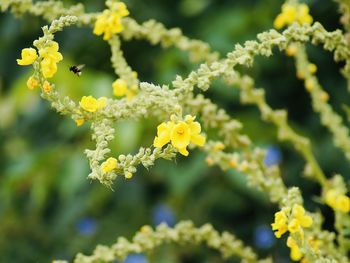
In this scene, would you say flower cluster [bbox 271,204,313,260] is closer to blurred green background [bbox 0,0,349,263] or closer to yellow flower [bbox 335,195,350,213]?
yellow flower [bbox 335,195,350,213]

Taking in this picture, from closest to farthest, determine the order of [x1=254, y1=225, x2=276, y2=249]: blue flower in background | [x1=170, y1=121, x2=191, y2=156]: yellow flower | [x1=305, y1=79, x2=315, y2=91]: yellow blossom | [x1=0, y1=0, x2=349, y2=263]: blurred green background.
Result: [x1=170, y1=121, x2=191, y2=156]: yellow flower < [x1=305, y1=79, x2=315, y2=91]: yellow blossom < [x1=254, y1=225, x2=276, y2=249]: blue flower in background < [x1=0, y1=0, x2=349, y2=263]: blurred green background

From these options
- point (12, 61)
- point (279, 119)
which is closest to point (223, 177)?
point (12, 61)

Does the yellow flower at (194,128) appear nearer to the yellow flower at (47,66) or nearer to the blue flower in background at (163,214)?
the yellow flower at (47,66)

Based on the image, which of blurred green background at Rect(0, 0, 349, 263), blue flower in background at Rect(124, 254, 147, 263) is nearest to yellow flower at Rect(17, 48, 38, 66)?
blurred green background at Rect(0, 0, 349, 263)

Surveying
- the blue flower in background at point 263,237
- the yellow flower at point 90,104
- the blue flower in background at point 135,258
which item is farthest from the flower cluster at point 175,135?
the blue flower in background at point 135,258

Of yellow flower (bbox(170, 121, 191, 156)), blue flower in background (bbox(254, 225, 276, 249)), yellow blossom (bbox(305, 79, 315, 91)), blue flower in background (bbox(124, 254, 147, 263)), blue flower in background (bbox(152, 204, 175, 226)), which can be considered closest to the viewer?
yellow flower (bbox(170, 121, 191, 156))

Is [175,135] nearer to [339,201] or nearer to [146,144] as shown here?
[339,201]

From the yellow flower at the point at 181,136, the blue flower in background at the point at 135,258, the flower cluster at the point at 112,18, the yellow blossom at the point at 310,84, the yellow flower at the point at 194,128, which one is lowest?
the yellow flower at the point at 181,136
